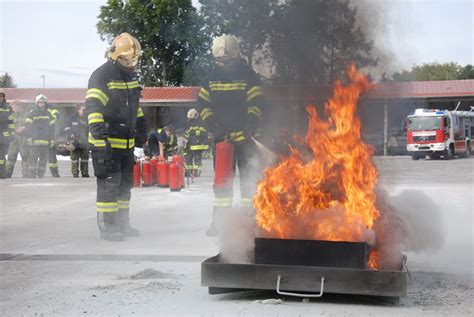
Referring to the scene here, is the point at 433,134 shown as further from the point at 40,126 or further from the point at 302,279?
the point at 302,279

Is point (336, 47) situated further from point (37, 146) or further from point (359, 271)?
point (37, 146)

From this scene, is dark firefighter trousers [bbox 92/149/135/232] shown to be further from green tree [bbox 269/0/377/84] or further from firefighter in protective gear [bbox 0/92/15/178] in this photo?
firefighter in protective gear [bbox 0/92/15/178]

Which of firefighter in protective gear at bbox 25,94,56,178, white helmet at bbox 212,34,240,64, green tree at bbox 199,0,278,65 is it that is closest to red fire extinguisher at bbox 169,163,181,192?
firefighter in protective gear at bbox 25,94,56,178

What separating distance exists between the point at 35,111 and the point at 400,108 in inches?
533

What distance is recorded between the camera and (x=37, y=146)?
63.0 ft

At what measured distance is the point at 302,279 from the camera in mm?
5305

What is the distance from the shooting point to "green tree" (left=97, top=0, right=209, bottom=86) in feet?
26.7

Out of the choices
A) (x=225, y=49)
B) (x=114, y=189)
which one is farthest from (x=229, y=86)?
(x=114, y=189)

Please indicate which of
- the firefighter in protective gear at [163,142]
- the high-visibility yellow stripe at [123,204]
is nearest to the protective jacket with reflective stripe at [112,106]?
the high-visibility yellow stripe at [123,204]

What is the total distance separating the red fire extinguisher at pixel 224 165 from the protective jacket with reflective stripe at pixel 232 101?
0.17 m

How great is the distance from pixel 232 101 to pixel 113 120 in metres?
1.45

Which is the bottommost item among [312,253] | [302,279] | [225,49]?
[302,279]

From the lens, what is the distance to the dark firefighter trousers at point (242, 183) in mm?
8656

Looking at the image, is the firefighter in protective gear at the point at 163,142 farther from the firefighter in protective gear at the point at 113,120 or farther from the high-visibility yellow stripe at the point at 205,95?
the high-visibility yellow stripe at the point at 205,95
